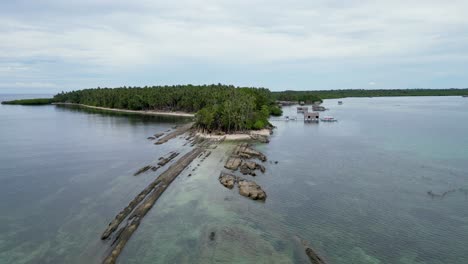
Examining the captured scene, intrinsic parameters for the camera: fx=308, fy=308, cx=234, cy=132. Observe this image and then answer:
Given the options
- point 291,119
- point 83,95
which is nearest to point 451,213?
point 291,119

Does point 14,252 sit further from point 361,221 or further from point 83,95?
point 83,95

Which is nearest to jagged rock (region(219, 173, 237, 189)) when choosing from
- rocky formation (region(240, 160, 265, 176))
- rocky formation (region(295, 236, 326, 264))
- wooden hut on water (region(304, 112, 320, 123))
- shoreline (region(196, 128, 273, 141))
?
rocky formation (region(240, 160, 265, 176))

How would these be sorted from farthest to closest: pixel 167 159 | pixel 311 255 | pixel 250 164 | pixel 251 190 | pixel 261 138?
pixel 261 138 → pixel 167 159 → pixel 250 164 → pixel 251 190 → pixel 311 255

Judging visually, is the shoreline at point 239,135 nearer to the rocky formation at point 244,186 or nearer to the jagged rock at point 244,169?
the jagged rock at point 244,169

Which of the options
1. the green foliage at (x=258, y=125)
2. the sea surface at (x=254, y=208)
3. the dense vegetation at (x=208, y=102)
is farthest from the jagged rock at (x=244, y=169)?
the green foliage at (x=258, y=125)

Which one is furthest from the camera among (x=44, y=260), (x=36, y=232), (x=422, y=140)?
(x=422, y=140)

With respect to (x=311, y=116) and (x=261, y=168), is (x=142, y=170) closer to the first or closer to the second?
(x=261, y=168)

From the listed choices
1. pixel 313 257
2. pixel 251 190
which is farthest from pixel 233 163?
pixel 313 257
